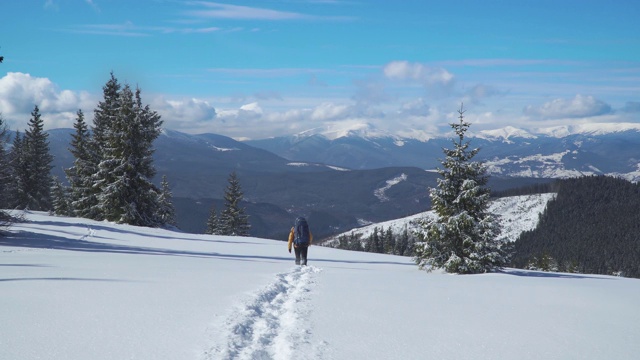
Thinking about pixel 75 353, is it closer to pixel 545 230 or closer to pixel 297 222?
pixel 297 222

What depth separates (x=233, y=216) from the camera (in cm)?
5766

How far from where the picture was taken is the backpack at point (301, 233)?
1823 centimetres

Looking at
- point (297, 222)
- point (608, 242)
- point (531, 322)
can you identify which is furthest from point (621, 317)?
point (608, 242)

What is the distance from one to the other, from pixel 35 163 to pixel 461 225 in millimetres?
49253

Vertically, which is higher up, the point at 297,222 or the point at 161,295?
the point at 297,222

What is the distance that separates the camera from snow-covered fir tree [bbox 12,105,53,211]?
49.8 metres

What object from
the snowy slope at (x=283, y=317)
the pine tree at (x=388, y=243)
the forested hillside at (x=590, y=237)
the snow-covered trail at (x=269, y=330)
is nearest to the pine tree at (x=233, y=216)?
the snowy slope at (x=283, y=317)

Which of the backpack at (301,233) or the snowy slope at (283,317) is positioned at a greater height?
the backpack at (301,233)

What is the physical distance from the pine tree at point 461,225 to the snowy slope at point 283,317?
5.74 meters

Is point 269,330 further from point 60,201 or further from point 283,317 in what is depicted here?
point 60,201

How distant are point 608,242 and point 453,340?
7421 inches

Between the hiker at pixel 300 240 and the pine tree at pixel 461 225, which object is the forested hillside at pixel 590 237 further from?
the hiker at pixel 300 240

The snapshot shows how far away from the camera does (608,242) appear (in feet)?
539

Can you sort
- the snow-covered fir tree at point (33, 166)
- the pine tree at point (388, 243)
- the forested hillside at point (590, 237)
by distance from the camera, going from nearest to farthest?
the snow-covered fir tree at point (33, 166), the pine tree at point (388, 243), the forested hillside at point (590, 237)
